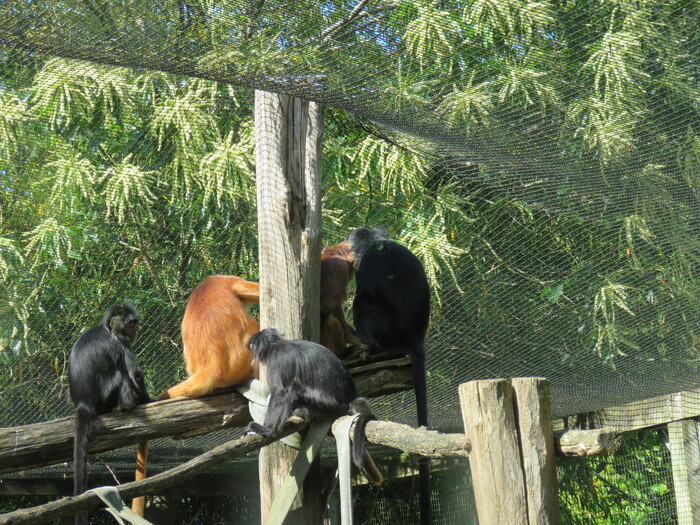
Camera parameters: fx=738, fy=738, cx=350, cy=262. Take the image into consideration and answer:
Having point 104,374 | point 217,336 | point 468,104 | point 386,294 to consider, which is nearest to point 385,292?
point 386,294

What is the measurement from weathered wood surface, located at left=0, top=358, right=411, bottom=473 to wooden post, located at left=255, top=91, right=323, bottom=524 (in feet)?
0.85

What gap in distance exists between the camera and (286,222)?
297 cm

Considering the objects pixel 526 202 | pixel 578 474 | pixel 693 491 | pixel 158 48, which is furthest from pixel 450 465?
pixel 158 48

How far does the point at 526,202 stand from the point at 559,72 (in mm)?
1366

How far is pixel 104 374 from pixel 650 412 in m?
3.41

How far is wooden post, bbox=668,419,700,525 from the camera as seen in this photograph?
4301 millimetres

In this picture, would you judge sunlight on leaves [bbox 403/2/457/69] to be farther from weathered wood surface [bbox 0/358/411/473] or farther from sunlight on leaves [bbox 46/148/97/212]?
sunlight on leaves [bbox 46/148/97/212]

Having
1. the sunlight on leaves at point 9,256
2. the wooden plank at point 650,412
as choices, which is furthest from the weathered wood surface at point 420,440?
the sunlight on leaves at point 9,256

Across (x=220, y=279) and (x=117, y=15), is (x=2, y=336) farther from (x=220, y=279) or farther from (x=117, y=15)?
(x=117, y=15)

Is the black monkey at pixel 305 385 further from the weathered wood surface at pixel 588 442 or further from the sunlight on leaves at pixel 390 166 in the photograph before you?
the sunlight on leaves at pixel 390 166

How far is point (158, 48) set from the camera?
231cm

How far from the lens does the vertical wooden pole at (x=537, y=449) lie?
1882mm

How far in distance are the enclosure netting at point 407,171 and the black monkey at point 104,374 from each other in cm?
101

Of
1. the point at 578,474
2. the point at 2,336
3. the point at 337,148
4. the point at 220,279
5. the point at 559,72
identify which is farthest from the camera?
the point at 578,474
